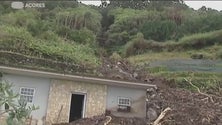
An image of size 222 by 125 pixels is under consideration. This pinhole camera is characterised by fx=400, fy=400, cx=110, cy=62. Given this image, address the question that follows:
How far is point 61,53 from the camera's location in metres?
20.8

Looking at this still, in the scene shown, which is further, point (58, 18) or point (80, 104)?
point (58, 18)

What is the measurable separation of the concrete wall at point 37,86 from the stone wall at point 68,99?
20cm

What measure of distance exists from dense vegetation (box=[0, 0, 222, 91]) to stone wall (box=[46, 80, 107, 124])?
14.4ft

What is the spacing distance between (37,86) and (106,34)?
25.1m

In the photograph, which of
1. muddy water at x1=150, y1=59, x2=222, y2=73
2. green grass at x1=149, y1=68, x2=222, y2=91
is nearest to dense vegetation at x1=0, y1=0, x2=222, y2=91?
green grass at x1=149, y1=68, x2=222, y2=91

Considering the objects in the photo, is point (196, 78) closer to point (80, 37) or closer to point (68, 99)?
point (80, 37)

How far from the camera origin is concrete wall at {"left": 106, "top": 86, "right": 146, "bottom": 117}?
16.7m

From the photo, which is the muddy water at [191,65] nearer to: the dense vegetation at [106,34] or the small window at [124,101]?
the dense vegetation at [106,34]

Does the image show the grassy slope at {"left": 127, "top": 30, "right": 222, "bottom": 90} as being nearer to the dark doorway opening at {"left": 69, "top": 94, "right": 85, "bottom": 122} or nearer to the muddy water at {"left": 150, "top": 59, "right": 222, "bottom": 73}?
the muddy water at {"left": 150, "top": 59, "right": 222, "bottom": 73}

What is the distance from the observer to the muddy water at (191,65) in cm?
2586

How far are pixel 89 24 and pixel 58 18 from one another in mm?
2892

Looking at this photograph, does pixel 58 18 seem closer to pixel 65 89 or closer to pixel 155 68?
pixel 155 68

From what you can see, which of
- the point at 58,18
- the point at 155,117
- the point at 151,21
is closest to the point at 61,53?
the point at 155,117

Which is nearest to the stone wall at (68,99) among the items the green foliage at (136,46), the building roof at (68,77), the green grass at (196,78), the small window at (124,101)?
the building roof at (68,77)
